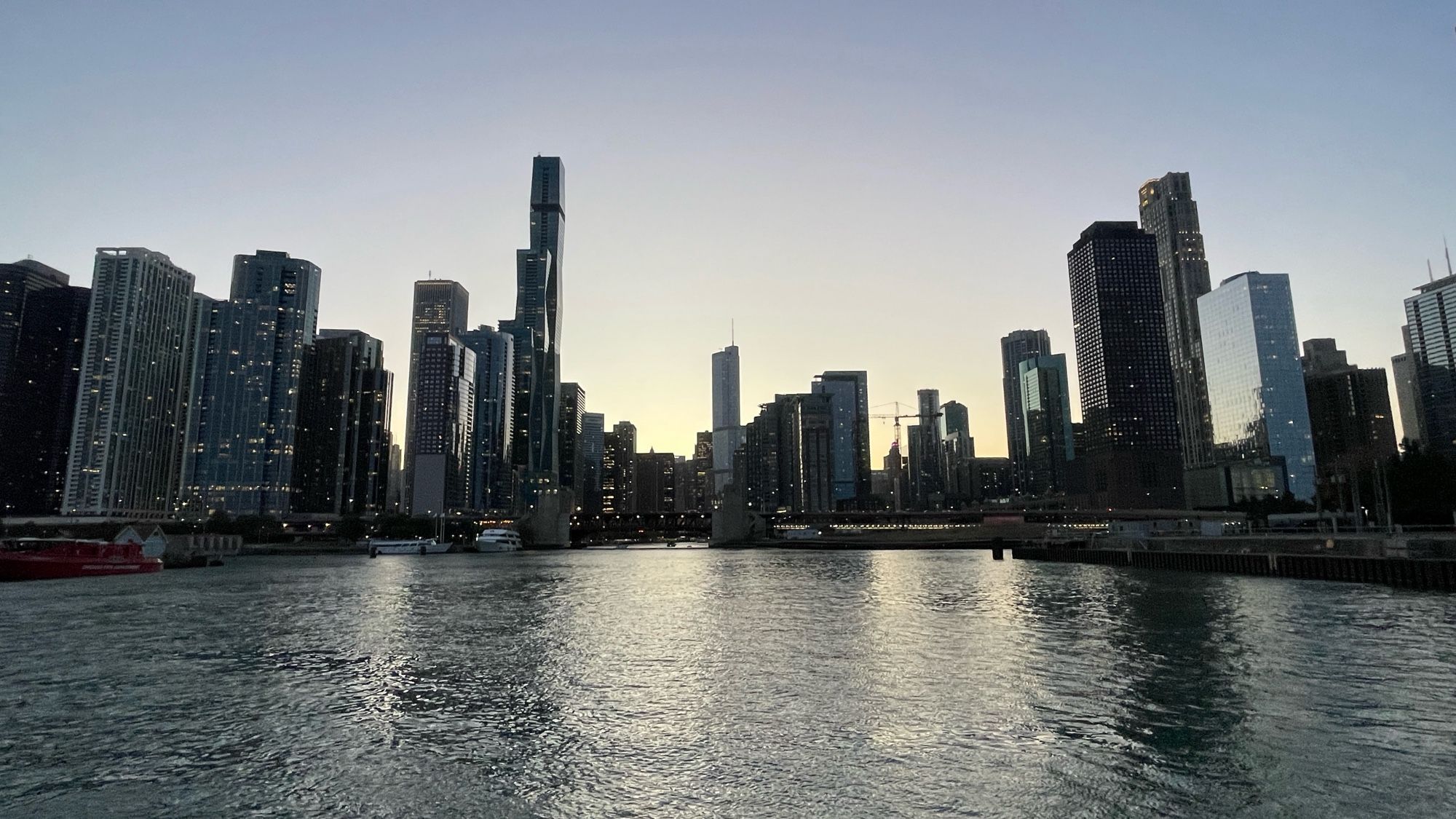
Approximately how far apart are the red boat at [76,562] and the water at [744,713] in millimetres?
53256

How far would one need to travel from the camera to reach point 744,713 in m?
22.6

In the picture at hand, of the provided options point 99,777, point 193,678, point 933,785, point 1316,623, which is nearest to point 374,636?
point 193,678

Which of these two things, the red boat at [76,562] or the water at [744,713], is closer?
the water at [744,713]

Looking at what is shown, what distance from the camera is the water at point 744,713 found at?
15633 millimetres

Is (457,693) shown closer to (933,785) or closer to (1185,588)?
(933,785)

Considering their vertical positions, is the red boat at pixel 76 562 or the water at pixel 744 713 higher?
the red boat at pixel 76 562

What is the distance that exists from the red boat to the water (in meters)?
53.3

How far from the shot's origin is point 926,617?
47.6 meters

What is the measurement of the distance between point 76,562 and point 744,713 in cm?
10617

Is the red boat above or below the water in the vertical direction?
above

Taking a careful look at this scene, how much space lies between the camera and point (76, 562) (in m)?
94.7

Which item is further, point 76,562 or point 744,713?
point 76,562

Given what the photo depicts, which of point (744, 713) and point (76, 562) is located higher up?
point (76, 562)

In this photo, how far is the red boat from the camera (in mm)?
89688
